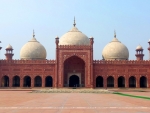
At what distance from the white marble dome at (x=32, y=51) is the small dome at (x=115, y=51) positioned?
708 centimetres

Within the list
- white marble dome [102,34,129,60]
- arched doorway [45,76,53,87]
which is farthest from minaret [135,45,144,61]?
arched doorway [45,76,53,87]

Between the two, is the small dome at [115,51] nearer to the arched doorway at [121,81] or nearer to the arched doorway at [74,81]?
the arched doorway at [121,81]

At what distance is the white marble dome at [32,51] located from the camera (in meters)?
32.2

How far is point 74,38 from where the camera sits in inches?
1216

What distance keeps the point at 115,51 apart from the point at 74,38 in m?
4.88

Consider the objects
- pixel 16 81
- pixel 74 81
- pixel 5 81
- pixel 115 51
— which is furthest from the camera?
pixel 115 51

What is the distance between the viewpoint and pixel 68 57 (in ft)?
92.9

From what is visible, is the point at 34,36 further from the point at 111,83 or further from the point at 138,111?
the point at 138,111

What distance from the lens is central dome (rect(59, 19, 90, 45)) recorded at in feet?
100

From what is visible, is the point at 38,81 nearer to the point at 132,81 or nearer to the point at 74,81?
the point at 74,81

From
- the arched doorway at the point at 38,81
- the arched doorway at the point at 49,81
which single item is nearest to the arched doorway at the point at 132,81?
the arched doorway at the point at 49,81

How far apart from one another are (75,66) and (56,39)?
352 centimetres

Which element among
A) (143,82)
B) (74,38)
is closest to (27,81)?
(74,38)

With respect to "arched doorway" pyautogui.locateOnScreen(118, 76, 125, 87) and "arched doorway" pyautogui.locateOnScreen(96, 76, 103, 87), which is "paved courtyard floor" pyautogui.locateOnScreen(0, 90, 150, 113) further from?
"arched doorway" pyautogui.locateOnScreen(118, 76, 125, 87)
